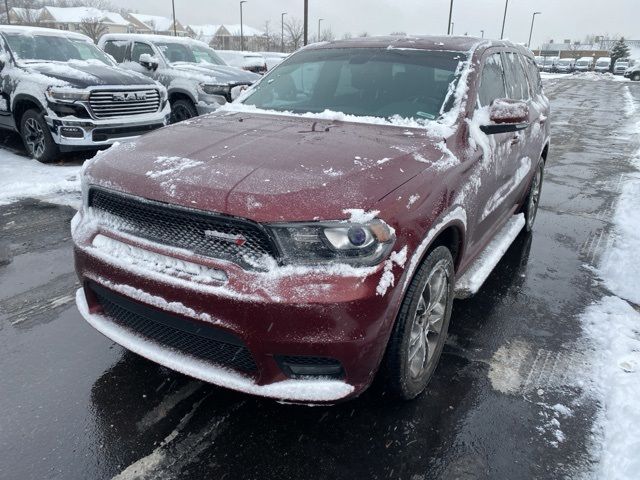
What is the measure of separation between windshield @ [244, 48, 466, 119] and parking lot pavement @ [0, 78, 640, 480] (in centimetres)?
156

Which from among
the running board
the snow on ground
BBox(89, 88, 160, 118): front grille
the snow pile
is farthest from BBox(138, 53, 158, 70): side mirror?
the snow pile

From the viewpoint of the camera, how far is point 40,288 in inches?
150

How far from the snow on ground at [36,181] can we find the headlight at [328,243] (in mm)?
4492

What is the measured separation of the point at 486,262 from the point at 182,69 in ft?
25.7

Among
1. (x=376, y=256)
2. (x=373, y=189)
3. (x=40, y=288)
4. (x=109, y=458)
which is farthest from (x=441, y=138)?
(x=40, y=288)

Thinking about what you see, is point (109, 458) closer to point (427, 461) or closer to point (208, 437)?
point (208, 437)

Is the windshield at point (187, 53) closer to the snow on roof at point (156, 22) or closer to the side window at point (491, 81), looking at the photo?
the side window at point (491, 81)

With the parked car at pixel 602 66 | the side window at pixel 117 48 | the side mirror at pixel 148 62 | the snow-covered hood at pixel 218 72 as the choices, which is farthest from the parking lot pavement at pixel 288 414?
the parked car at pixel 602 66

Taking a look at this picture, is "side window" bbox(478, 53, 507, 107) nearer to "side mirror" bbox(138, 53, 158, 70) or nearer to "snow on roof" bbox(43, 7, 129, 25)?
"side mirror" bbox(138, 53, 158, 70)

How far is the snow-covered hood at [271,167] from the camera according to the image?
6.79ft

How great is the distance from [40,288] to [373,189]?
2951 mm

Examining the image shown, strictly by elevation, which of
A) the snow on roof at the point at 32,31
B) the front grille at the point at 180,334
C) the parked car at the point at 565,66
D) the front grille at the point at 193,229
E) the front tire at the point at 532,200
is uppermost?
the snow on roof at the point at 32,31

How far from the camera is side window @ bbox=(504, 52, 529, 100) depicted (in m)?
Answer: 4.15

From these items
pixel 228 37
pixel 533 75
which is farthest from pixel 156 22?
pixel 533 75
